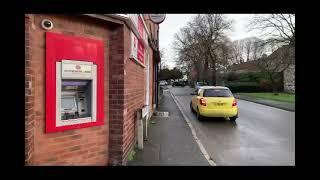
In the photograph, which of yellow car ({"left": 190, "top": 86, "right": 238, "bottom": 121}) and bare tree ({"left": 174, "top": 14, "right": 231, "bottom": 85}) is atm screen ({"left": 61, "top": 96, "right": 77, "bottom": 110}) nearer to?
yellow car ({"left": 190, "top": 86, "right": 238, "bottom": 121})

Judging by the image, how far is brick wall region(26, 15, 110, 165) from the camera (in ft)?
13.5

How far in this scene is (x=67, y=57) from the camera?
460cm

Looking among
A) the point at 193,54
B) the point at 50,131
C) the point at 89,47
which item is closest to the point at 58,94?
the point at 50,131

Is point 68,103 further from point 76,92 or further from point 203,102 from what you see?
point 203,102

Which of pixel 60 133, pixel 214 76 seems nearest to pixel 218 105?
pixel 60 133

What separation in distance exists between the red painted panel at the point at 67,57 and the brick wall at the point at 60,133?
0.07 metres

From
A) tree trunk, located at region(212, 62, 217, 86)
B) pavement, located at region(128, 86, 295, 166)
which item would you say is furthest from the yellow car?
tree trunk, located at region(212, 62, 217, 86)

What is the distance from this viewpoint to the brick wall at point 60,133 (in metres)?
4.11

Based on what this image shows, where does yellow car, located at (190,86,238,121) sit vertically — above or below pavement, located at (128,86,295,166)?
above

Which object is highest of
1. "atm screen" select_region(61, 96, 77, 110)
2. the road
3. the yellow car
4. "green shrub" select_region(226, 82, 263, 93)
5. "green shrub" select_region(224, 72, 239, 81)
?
"green shrub" select_region(224, 72, 239, 81)
